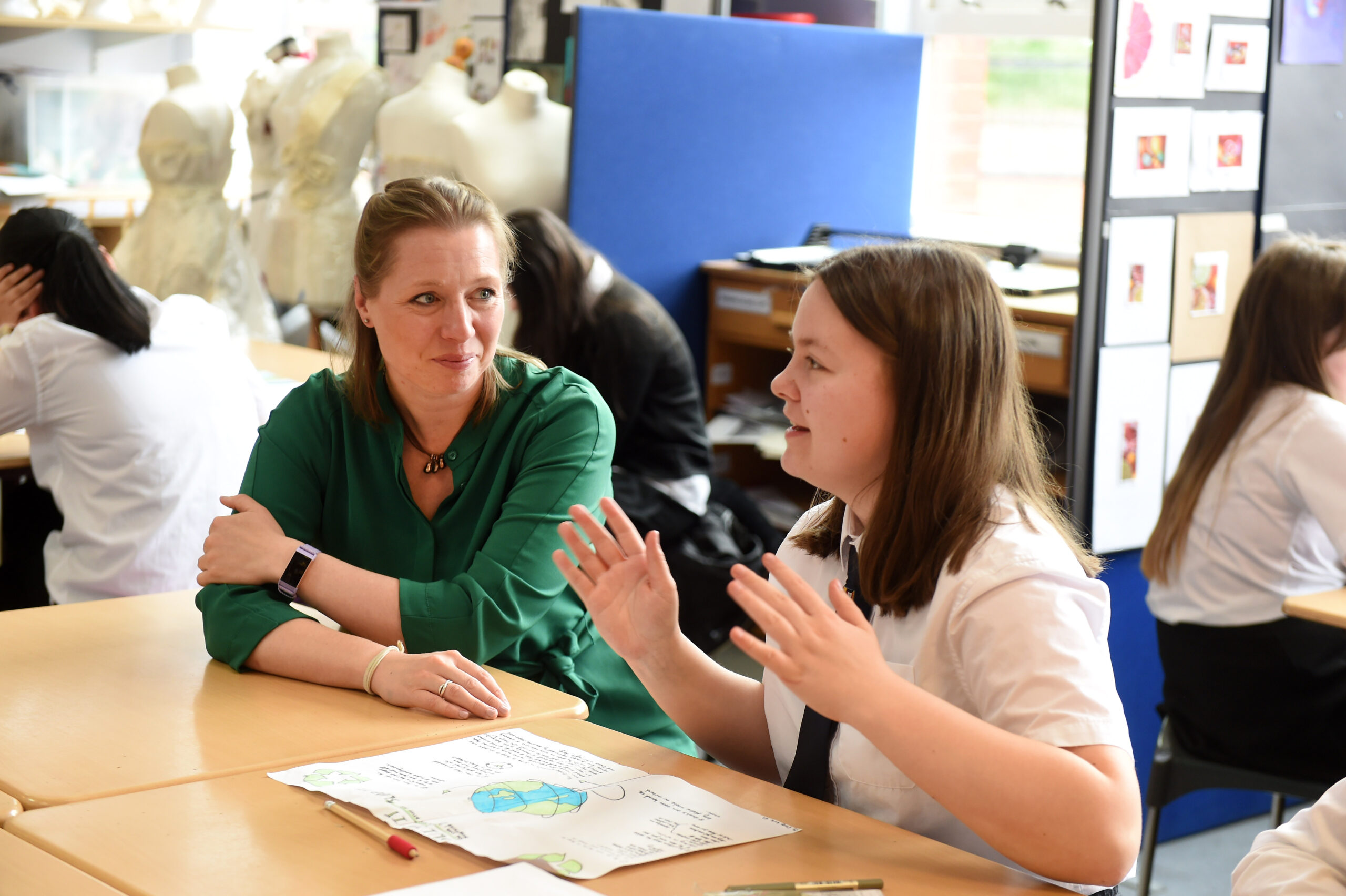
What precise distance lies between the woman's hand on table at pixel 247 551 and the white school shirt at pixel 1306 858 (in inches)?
42.4

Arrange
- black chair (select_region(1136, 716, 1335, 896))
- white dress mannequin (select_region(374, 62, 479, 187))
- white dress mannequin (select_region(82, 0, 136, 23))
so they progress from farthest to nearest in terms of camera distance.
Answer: white dress mannequin (select_region(82, 0, 136, 23)), white dress mannequin (select_region(374, 62, 479, 187)), black chair (select_region(1136, 716, 1335, 896))

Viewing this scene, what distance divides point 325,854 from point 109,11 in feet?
15.3

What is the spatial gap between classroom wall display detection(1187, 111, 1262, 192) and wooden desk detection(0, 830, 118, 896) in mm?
2569

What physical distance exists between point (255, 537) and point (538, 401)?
1.28 feet

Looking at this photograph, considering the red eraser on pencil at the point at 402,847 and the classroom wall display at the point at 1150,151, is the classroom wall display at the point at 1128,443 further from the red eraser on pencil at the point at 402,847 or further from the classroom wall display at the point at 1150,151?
the red eraser on pencil at the point at 402,847

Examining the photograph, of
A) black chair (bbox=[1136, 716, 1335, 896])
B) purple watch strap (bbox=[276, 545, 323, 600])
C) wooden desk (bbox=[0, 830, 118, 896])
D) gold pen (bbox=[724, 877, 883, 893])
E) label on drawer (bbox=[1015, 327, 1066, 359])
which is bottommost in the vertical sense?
black chair (bbox=[1136, 716, 1335, 896])

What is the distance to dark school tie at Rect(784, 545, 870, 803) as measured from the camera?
1.32 metres

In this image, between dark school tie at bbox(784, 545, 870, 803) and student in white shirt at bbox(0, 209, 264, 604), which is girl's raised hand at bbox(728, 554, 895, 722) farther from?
student in white shirt at bbox(0, 209, 264, 604)

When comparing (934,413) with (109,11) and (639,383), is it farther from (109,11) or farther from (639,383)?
(109,11)

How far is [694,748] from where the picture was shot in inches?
90.9

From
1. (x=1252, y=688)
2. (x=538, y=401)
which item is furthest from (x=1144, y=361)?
(x=538, y=401)

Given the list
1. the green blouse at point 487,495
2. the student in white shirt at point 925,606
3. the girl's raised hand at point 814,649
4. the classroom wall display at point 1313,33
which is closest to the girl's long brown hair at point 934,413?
the student in white shirt at point 925,606

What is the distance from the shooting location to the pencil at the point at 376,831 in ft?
3.62

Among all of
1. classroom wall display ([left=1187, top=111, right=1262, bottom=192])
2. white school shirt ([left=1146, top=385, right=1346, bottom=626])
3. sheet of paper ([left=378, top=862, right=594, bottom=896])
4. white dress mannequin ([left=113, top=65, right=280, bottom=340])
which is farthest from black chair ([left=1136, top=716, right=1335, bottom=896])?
white dress mannequin ([left=113, top=65, right=280, bottom=340])
